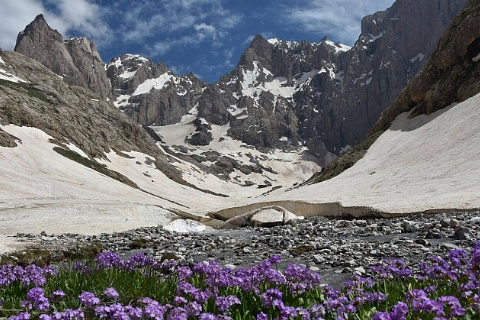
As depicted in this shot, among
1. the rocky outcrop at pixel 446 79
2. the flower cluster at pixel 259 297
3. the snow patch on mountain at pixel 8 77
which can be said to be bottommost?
the flower cluster at pixel 259 297

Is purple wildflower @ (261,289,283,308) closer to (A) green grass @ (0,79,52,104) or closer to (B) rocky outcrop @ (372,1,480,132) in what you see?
(B) rocky outcrop @ (372,1,480,132)

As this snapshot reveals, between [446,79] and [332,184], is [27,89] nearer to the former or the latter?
[332,184]

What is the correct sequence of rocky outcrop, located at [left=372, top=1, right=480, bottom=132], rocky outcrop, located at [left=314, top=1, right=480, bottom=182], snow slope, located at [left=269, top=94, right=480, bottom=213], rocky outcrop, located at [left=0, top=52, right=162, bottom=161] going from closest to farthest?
snow slope, located at [left=269, top=94, right=480, bottom=213] < rocky outcrop, located at [left=372, top=1, right=480, bottom=132] < rocky outcrop, located at [left=314, top=1, right=480, bottom=182] < rocky outcrop, located at [left=0, top=52, right=162, bottom=161]

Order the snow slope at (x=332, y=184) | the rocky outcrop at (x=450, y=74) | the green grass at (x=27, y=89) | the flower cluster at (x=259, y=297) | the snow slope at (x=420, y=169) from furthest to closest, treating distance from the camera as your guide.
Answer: the green grass at (x=27, y=89) → the rocky outcrop at (x=450, y=74) → the snow slope at (x=332, y=184) → the snow slope at (x=420, y=169) → the flower cluster at (x=259, y=297)

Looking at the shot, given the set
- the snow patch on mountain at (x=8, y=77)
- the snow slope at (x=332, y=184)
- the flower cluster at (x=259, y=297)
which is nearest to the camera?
the flower cluster at (x=259, y=297)

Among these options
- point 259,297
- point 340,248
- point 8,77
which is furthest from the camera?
point 8,77

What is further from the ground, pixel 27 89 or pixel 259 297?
pixel 27 89

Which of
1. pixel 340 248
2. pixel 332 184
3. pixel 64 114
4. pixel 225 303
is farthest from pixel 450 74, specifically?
pixel 64 114

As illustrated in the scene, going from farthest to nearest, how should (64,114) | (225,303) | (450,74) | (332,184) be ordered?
(64,114) < (450,74) < (332,184) < (225,303)

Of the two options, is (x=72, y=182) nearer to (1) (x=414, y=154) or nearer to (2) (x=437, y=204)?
(1) (x=414, y=154)

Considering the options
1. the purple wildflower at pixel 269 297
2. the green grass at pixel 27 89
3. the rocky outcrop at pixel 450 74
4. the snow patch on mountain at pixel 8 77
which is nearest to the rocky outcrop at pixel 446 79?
the rocky outcrop at pixel 450 74

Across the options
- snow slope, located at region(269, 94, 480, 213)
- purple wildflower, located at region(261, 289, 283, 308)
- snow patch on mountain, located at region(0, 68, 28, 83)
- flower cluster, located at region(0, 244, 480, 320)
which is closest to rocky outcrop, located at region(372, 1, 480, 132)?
snow slope, located at region(269, 94, 480, 213)

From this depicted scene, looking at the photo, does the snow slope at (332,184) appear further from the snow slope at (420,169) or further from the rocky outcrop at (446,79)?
the rocky outcrop at (446,79)

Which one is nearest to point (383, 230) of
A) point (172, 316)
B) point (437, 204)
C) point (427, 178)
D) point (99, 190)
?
point (437, 204)
